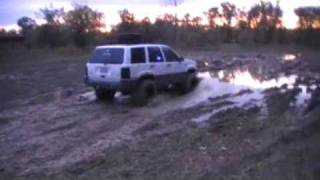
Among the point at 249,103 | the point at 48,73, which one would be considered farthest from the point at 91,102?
the point at 48,73

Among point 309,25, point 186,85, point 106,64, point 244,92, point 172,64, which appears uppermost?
point 106,64

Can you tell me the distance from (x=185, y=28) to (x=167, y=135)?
206 ft

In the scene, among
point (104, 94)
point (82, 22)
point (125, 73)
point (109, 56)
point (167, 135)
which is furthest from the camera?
point (82, 22)

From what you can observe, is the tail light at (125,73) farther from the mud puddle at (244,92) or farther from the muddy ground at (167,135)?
the mud puddle at (244,92)

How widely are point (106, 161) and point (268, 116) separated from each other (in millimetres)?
5573

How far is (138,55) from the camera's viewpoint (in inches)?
721

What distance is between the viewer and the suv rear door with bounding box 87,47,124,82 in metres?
17.8

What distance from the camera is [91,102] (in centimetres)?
1911

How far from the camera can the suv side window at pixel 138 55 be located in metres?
18.0

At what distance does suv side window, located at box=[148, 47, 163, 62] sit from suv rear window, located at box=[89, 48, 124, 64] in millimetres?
1408

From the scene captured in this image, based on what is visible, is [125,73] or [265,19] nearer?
[125,73]

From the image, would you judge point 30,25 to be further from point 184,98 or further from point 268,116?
point 268,116

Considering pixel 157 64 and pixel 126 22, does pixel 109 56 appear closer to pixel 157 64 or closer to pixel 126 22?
pixel 157 64

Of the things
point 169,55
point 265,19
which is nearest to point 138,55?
point 169,55
